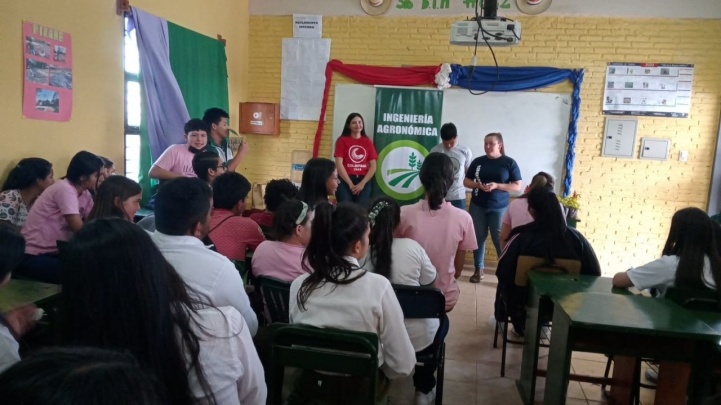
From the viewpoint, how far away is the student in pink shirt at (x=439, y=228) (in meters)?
2.73

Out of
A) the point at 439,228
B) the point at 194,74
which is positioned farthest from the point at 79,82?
the point at 439,228

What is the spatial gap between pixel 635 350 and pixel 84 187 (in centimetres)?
322

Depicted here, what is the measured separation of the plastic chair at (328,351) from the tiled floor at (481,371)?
1179mm

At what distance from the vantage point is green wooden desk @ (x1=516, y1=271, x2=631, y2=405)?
2430 mm

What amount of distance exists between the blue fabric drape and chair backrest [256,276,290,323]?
401 centimetres

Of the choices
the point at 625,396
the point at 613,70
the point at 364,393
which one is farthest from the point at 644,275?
the point at 613,70

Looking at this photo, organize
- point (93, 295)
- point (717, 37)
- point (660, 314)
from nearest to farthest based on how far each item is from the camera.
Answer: point (93, 295) < point (660, 314) < point (717, 37)

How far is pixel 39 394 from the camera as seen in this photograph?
56 centimetres

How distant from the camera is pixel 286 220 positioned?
231cm

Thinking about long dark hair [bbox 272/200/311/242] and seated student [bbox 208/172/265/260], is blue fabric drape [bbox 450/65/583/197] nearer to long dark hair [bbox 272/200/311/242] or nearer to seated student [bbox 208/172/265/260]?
seated student [bbox 208/172/265/260]

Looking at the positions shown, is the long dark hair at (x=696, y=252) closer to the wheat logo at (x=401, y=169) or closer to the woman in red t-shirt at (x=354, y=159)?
the woman in red t-shirt at (x=354, y=159)

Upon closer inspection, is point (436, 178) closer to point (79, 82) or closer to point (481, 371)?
point (481, 371)

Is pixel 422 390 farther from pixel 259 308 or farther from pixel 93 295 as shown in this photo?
pixel 93 295

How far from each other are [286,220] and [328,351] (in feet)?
2.67
